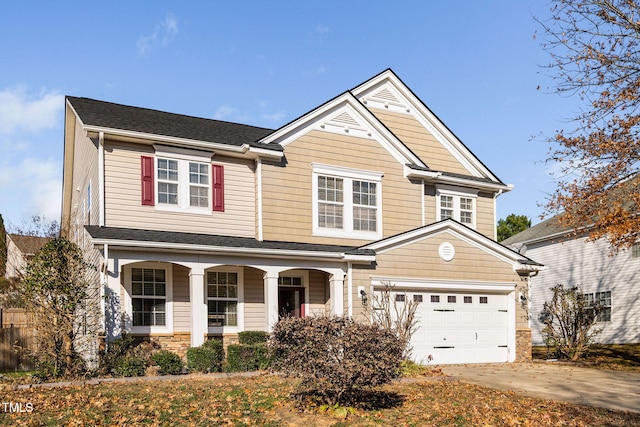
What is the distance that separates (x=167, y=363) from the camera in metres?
15.2

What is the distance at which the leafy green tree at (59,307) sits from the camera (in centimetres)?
1418

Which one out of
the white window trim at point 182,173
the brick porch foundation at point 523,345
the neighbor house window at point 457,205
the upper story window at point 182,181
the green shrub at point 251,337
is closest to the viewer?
the green shrub at point 251,337

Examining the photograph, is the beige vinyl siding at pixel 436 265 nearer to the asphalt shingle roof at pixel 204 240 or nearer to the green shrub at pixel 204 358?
the asphalt shingle roof at pixel 204 240

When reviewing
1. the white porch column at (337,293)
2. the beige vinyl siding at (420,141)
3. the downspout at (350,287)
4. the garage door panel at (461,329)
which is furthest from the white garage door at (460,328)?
the beige vinyl siding at (420,141)

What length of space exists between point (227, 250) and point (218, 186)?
2775 mm

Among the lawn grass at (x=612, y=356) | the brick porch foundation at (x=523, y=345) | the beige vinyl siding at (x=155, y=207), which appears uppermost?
the beige vinyl siding at (x=155, y=207)

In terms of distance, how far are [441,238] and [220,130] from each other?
7878mm

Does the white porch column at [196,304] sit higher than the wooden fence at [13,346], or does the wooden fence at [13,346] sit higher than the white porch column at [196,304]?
the white porch column at [196,304]

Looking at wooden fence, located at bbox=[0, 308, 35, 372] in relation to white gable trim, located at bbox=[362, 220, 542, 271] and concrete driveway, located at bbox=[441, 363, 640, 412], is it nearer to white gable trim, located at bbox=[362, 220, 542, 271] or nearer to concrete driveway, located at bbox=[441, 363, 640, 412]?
white gable trim, located at bbox=[362, 220, 542, 271]

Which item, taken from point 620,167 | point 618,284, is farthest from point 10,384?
point 618,284

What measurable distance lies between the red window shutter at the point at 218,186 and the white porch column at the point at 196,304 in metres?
2.66

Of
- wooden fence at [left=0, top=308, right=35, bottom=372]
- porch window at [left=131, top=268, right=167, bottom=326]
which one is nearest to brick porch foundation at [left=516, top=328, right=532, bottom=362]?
porch window at [left=131, top=268, right=167, bottom=326]

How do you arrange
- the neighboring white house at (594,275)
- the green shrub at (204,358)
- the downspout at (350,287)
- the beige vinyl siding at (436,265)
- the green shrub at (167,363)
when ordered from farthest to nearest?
the neighboring white house at (594,275), the beige vinyl siding at (436,265), the downspout at (350,287), the green shrub at (204,358), the green shrub at (167,363)

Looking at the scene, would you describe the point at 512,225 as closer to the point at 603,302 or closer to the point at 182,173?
the point at 603,302
